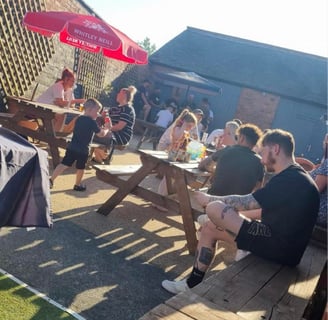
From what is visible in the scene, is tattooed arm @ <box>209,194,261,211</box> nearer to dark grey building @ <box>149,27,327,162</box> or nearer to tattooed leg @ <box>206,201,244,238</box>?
tattooed leg @ <box>206,201,244,238</box>

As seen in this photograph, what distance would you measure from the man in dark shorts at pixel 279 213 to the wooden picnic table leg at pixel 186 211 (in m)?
1.18

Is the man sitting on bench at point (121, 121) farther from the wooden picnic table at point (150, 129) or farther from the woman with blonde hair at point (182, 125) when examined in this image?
the wooden picnic table at point (150, 129)

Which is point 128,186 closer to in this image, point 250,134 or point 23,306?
point 250,134

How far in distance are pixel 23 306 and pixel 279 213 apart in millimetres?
1849

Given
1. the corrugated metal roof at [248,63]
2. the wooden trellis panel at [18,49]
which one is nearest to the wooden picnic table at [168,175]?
the wooden trellis panel at [18,49]

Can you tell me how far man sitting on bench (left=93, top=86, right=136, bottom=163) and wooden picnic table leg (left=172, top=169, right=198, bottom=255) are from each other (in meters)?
2.82

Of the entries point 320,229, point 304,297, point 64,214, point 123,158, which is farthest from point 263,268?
point 123,158

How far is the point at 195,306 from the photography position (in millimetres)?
1850

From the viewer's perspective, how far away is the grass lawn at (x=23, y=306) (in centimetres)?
239

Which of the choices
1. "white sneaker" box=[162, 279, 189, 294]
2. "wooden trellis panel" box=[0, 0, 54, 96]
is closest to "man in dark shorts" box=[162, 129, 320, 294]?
"white sneaker" box=[162, 279, 189, 294]

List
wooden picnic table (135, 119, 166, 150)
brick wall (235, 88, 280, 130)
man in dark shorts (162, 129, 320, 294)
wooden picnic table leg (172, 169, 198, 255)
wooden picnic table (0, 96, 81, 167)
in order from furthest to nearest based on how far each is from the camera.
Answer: brick wall (235, 88, 280, 130) → wooden picnic table (135, 119, 166, 150) → wooden picnic table (0, 96, 81, 167) → wooden picnic table leg (172, 169, 198, 255) → man in dark shorts (162, 129, 320, 294)

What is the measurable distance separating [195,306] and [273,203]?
44.4 inches

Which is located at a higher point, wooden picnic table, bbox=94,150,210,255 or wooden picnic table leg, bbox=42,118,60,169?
wooden picnic table, bbox=94,150,210,255

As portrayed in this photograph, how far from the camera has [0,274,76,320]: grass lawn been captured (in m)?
2.39
